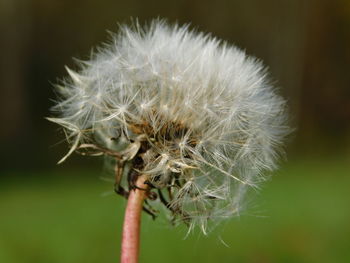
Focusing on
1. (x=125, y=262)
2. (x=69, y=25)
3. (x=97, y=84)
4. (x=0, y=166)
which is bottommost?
(x=0, y=166)

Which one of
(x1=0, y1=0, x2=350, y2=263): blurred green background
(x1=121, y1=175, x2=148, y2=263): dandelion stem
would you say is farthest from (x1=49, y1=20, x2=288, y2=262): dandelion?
(x1=0, y1=0, x2=350, y2=263): blurred green background

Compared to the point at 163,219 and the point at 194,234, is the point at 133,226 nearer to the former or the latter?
the point at 163,219

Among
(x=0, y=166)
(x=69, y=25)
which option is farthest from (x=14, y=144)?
(x=69, y=25)

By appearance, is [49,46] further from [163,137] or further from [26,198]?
[163,137]

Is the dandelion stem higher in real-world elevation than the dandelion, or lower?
lower

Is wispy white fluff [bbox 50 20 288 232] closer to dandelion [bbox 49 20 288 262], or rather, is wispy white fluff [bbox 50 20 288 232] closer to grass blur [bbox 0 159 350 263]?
dandelion [bbox 49 20 288 262]

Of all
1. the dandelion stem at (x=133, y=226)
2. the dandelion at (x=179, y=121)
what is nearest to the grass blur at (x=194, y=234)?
the dandelion at (x=179, y=121)
